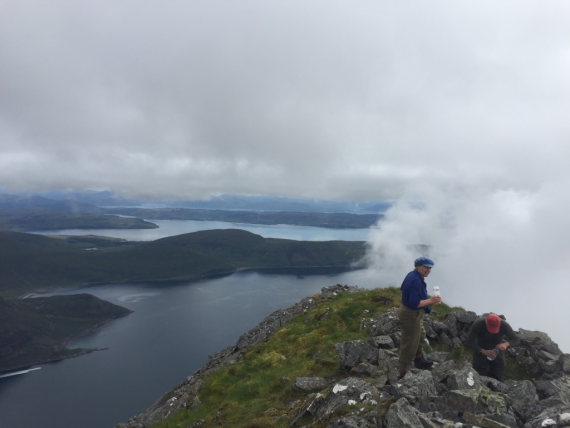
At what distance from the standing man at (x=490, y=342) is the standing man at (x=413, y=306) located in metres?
2.57

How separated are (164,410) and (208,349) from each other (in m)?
189

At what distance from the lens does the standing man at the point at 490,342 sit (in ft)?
49.9

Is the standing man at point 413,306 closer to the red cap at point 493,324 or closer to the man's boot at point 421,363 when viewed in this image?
the man's boot at point 421,363

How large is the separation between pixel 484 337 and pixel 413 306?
13.2 feet

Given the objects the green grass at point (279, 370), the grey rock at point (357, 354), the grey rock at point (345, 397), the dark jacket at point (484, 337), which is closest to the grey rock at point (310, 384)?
the green grass at point (279, 370)

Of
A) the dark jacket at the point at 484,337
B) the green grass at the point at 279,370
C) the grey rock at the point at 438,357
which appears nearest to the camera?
the dark jacket at the point at 484,337

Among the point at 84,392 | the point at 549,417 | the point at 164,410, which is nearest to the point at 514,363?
the point at 549,417

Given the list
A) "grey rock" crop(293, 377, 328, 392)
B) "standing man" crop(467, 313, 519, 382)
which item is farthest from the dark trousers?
"grey rock" crop(293, 377, 328, 392)

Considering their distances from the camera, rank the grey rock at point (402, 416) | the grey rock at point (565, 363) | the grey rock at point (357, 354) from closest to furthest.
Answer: the grey rock at point (402, 416)
the grey rock at point (565, 363)
the grey rock at point (357, 354)

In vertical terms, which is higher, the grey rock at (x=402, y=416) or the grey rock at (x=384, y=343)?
the grey rock at (x=402, y=416)

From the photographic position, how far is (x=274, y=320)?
40.1 metres

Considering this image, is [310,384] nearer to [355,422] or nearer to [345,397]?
[345,397]

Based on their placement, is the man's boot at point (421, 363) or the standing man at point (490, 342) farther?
the man's boot at point (421, 363)

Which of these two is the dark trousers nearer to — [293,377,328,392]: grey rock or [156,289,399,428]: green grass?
[156,289,399,428]: green grass
